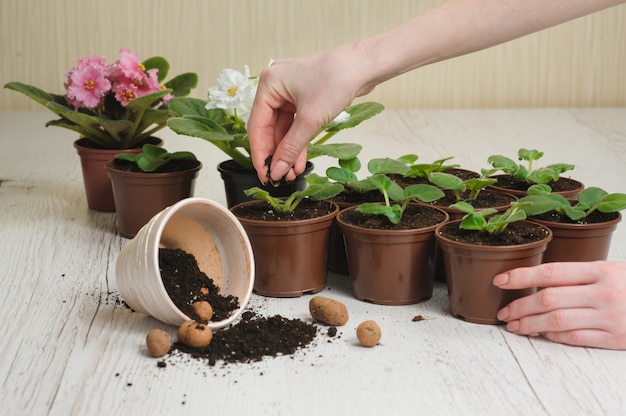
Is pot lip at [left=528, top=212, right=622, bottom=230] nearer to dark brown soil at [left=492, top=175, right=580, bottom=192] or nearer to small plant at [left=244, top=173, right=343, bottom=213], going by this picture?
dark brown soil at [left=492, top=175, right=580, bottom=192]

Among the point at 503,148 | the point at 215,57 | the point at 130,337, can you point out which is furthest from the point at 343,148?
the point at 215,57

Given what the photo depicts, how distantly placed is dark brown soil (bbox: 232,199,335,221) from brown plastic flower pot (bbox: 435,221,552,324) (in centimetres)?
26

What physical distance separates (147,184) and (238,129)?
0.23 meters

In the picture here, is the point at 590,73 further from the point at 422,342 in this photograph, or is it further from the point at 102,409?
the point at 102,409

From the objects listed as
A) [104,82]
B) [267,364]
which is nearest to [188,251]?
[267,364]

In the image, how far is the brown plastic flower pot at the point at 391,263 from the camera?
4.82ft

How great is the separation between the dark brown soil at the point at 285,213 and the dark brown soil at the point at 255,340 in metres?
0.22

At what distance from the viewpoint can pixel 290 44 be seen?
3.41 meters

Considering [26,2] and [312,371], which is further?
[26,2]

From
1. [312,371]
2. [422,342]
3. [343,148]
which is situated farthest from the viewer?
[343,148]

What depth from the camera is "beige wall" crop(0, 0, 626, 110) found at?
3379 mm

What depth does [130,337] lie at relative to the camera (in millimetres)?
1383

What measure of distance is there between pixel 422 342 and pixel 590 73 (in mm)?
2470

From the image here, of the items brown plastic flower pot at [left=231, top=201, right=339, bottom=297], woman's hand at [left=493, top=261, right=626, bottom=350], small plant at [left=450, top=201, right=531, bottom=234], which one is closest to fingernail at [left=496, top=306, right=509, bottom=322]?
woman's hand at [left=493, top=261, right=626, bottom=350]
